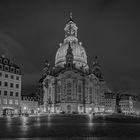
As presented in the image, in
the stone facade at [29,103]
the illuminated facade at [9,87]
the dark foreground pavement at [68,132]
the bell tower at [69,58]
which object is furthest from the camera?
the stone facade at [29,103]

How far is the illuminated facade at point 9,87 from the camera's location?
9255cm

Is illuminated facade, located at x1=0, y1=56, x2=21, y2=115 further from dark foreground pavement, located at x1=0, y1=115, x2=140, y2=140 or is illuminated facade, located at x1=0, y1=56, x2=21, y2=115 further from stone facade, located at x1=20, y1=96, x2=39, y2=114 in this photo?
stone facade, located at x1=20, y1=96, x2=39, y2=114

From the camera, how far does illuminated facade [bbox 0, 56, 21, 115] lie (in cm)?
9255

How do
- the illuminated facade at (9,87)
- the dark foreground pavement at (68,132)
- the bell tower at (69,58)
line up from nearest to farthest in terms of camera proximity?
the dark foreground pavement at (68,132)
the illuminated facade at (9,87)
the bell tower at (69,58)

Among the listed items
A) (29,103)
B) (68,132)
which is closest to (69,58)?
(29,103)

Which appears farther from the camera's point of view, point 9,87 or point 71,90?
point 71,90

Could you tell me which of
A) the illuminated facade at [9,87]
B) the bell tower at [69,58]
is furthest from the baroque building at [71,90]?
the illuminated facade at [9,87]

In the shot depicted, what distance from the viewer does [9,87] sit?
95500 mm

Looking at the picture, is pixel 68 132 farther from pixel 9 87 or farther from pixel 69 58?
pixel 69 58

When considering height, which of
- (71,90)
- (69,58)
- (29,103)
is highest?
(69,58)

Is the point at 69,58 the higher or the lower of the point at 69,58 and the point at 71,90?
the higher

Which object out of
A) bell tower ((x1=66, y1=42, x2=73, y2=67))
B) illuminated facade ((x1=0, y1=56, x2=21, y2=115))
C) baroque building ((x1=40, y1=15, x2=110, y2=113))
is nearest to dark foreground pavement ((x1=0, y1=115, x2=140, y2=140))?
illuminated facade ((x1=0, y1=56, x2=21, y2=115))

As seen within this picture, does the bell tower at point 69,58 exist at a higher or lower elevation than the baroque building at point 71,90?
higher

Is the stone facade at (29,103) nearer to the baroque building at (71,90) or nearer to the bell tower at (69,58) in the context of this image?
the baroque building at (71,90)
